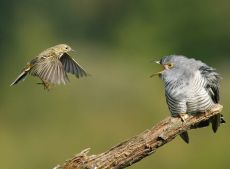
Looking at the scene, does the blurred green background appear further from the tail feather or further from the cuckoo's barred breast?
the cuckoo's barred breast

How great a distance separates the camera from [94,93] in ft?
66.1

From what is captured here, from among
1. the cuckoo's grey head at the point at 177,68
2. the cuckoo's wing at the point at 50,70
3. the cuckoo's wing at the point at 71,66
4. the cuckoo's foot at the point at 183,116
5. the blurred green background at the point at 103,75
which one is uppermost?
the blurred green background at the point at 103,75

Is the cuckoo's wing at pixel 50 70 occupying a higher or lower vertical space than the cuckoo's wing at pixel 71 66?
lower

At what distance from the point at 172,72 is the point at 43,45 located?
15553mm

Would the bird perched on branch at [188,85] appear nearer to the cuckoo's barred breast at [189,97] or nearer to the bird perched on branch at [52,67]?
the cuckoo's barred breast at [189,97]

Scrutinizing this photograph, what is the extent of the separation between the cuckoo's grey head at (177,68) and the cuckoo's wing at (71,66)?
100 centimetres

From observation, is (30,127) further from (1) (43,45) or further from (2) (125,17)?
(2) (125,17)

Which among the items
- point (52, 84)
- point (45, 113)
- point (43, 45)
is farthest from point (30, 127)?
point (52, 84)

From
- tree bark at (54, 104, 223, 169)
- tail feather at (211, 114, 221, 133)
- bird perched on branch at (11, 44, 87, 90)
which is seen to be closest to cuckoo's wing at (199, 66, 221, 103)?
tail feather at (211, 114, 221, 133)

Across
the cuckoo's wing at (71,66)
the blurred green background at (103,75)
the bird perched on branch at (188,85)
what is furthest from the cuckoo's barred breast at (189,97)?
the blurred green background at (103,75)

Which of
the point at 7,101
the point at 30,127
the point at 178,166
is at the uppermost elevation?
the point at 7,101

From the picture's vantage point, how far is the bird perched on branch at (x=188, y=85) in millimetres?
8602

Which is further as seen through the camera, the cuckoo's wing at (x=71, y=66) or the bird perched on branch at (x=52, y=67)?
the cuckoo's wing at (x=71, y=66)

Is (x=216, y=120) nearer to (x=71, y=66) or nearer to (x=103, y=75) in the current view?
(x=71, y=66)
